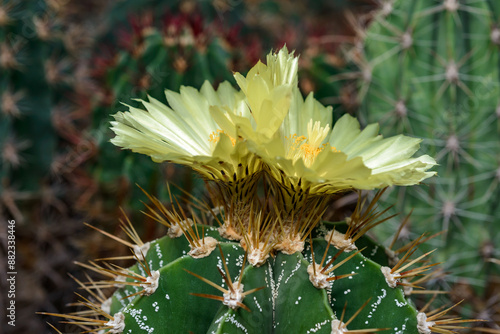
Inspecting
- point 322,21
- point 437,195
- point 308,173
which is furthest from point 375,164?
point 322,21

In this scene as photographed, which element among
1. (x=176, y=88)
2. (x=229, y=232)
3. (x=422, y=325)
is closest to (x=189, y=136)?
(x=229, y=232)

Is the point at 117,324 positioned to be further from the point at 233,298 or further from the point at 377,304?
the point at 377,304

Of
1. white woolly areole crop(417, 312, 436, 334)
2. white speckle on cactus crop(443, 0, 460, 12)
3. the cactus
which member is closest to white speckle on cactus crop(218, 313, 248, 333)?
the cactus

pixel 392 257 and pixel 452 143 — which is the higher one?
pixel 452 143

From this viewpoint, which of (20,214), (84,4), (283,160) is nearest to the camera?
(283,160)

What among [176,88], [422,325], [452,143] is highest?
[176,88]

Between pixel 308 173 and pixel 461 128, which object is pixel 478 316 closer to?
pixel 461 128
